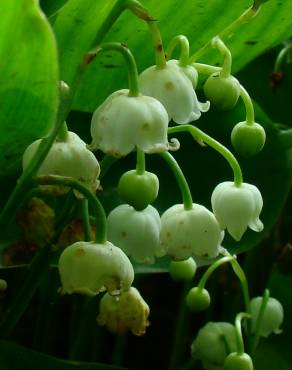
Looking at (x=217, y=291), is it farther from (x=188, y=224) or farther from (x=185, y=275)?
(x=188, y=224)

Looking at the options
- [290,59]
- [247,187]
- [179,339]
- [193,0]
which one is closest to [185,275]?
[247,187]

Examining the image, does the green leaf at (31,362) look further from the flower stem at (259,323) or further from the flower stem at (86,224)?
the flower stem at (259,323)

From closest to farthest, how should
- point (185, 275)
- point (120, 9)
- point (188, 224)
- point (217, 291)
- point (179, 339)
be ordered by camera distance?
1. point (120, 9)
2. point (188, 224)
3. point (185, 275)
4. point (179, 339)
5. point (217, 291)

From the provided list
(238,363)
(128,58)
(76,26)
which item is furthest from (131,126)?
(238,363)

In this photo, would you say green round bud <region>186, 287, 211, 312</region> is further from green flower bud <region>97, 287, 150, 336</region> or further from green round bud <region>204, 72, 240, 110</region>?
green round bud <region>204, 72, 240, 110</region>

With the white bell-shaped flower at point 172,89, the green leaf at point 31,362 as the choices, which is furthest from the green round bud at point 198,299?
the white bell-shaped flower at point 172,89

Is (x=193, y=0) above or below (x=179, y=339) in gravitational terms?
above

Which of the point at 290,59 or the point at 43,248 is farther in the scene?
the point at 290,59
